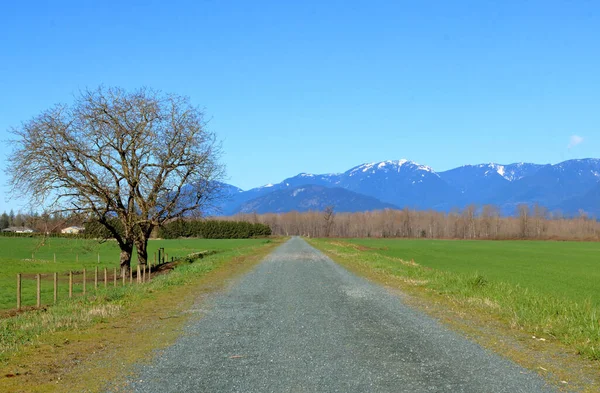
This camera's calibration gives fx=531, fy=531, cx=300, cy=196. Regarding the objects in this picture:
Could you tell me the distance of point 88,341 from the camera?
10883mm

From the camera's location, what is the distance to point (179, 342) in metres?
10.5

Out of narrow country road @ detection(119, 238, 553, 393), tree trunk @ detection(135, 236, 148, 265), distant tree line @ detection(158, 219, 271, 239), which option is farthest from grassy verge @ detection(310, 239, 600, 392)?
distant tree line @ detection(158, 219, 271, 239)

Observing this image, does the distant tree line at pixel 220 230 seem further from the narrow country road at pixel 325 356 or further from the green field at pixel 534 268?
the narrow country road at pixel 325 356

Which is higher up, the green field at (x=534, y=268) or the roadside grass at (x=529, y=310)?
the roadside grass at (x=529, y=310)

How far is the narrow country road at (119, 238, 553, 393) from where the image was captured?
743cm

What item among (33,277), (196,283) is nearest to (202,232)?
(33,277)

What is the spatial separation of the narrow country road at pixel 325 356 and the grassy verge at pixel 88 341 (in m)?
0.65

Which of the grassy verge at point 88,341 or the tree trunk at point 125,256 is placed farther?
the tree trunk at point 125,256

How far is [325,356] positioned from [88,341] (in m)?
5.08

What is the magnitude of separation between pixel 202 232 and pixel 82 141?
147m

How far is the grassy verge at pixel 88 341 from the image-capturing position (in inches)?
313

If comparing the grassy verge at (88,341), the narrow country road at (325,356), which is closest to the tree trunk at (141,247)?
the grassy verge at (88,341)

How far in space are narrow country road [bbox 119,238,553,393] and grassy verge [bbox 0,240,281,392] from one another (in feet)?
2.13

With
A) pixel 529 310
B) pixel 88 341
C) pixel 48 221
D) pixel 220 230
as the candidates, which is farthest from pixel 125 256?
pixel 220 230
